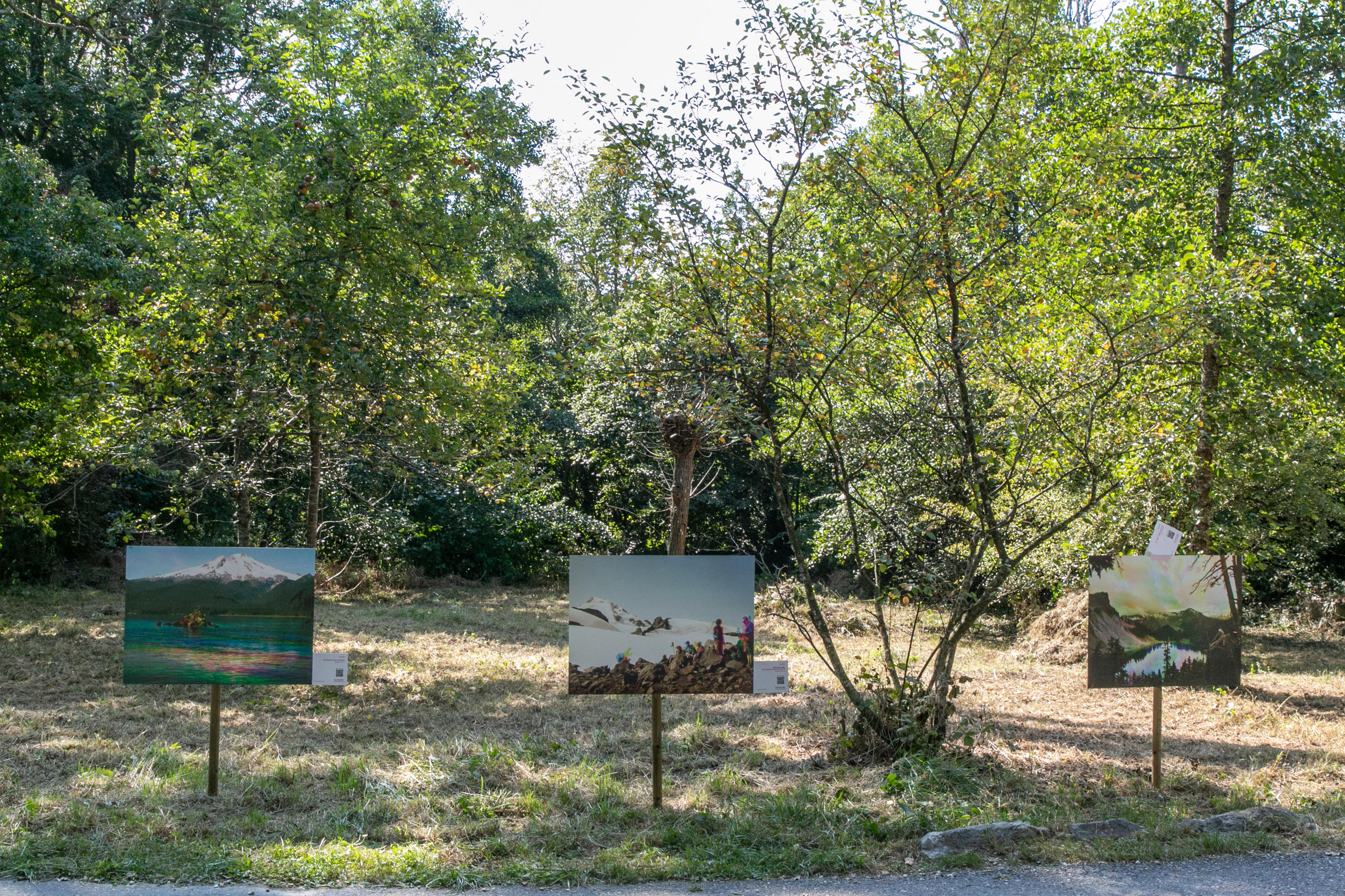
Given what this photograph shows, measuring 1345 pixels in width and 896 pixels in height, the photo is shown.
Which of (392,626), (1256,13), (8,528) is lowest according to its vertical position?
(392,626)

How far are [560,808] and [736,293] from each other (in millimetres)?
3160

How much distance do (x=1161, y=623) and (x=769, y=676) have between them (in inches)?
95.3

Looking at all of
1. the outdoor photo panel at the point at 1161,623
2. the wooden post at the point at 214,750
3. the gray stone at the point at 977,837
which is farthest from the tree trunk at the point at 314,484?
the outdoor photo panel at the point at 1161,623

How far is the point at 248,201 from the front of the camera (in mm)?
7859

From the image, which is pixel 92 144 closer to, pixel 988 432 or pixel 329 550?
pixel 329 550

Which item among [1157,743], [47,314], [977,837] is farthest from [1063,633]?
[47,314]

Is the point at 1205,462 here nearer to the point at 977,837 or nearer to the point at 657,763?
the point at 977,837

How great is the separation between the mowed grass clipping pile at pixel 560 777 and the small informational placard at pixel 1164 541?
1337 millimetres

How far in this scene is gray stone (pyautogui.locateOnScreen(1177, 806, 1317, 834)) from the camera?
4.57m

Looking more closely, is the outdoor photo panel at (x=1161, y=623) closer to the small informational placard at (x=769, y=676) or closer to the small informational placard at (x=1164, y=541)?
the small informational placard at (x=1164, y=541)

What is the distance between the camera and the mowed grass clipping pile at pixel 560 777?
13.8 ft

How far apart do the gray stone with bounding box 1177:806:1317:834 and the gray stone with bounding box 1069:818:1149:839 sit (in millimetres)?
221

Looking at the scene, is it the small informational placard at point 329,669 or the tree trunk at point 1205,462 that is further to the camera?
the tree trunk at point 1205,462

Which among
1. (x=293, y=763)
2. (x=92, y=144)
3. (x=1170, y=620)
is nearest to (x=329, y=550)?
(x=92, y=144)
